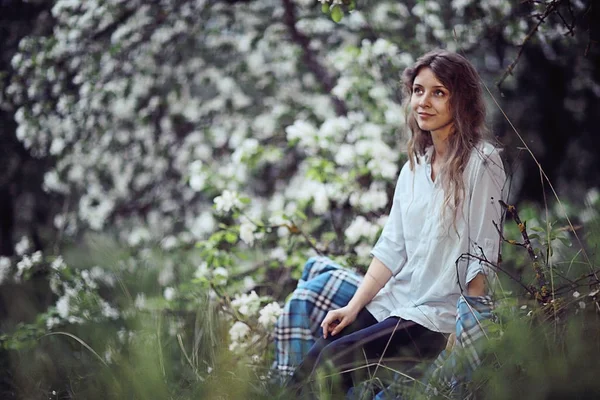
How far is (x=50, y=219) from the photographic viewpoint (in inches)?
175

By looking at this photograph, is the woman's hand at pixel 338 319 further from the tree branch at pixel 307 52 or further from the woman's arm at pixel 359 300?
the tree branch at pixel 307 52

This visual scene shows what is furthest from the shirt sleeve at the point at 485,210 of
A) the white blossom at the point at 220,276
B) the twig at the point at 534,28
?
the white blossom at the point at 220,276

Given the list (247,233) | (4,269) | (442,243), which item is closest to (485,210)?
(442,243)

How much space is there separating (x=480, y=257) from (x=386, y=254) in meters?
0.30

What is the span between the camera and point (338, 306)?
1.95m

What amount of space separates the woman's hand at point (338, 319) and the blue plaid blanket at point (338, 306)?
0.15m

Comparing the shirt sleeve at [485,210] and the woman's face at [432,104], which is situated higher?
the woman's face at [432,104]

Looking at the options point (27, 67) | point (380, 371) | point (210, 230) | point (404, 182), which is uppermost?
point (27, 67)

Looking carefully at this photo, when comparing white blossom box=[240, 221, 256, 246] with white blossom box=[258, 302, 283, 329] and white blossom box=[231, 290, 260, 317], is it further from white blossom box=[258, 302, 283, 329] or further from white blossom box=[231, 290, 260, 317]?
white blossom box=[258, 302, 283, 329]

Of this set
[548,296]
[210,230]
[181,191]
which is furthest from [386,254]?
[181,191]

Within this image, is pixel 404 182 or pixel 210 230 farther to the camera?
pixel 210 230

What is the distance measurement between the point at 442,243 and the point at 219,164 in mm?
2543

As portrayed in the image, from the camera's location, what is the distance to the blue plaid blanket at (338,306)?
1.47m

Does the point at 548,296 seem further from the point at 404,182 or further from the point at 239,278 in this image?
the point at 239,278
